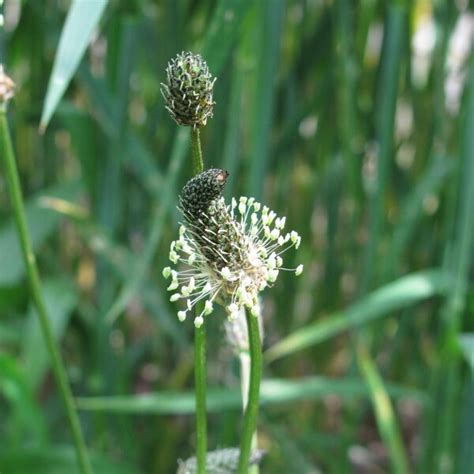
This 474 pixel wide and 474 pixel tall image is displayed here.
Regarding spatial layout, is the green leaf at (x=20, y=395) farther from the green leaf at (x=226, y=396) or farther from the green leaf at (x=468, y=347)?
the green leaf at (x=468, y=347)

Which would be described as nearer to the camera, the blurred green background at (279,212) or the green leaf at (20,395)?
the green leaf at (20,395)

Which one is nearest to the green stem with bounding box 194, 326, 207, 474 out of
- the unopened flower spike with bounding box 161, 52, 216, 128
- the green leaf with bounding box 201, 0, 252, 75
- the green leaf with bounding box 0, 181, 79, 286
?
the unopened flower spike with bounding box 161, 52, 216, 128

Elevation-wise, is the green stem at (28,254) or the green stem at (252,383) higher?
the green stem at (28,254)

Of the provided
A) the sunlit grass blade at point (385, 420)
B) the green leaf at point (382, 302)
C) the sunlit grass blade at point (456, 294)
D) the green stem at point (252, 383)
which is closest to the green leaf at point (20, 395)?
the green leaf at point (382, 302)

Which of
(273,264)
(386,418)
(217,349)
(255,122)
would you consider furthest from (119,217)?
(273,264)

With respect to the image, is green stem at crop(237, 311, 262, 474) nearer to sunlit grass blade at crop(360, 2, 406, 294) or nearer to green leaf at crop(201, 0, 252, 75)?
green leaf at crop(201, 0, 252, 75)

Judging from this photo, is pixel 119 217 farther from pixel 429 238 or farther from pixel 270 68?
pixel 429 238
